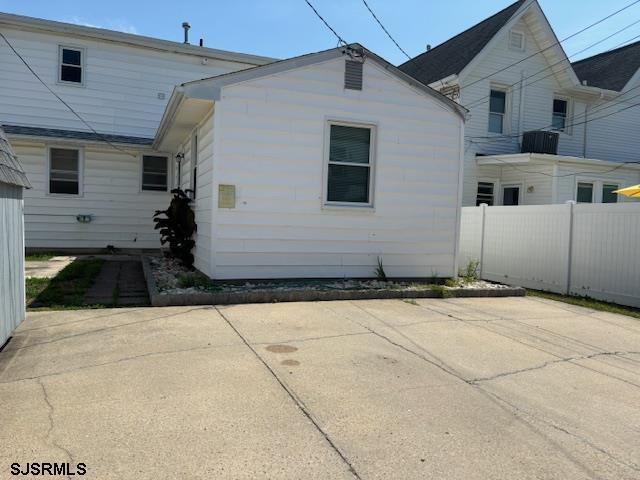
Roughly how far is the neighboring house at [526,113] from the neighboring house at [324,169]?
24.0 feet

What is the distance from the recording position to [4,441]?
9.57 ft

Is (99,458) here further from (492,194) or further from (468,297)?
(492,194)

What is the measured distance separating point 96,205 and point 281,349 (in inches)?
419

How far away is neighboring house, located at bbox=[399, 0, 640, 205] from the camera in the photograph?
1631 cm

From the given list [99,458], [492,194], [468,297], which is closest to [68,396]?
[99,458]

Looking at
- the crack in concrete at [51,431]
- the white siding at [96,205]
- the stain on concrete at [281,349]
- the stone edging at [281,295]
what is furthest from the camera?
the white siding at [96,205]

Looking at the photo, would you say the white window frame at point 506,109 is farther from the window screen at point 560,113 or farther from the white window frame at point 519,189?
the window screen at point 560,113

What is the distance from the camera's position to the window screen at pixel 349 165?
334 inches

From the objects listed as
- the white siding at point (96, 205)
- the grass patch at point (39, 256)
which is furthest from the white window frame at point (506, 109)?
the grass patch at point (39, 256)

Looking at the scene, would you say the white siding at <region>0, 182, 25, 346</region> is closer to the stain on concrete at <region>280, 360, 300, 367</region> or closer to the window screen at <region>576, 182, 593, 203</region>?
the stain on concrete at <region>280, 360, 300, 367</region>

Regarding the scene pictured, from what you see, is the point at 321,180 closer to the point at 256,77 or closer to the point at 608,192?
the point at 256,77

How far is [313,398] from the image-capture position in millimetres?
3754

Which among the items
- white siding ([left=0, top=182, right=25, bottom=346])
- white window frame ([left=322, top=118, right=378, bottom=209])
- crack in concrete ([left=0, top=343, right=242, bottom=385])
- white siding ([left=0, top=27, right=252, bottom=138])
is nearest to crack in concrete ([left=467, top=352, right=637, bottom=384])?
crack in concrete ([left=0, top=343, right=242, bottom=385])

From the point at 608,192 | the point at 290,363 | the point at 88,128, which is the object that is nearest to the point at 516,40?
the point at 608,192
